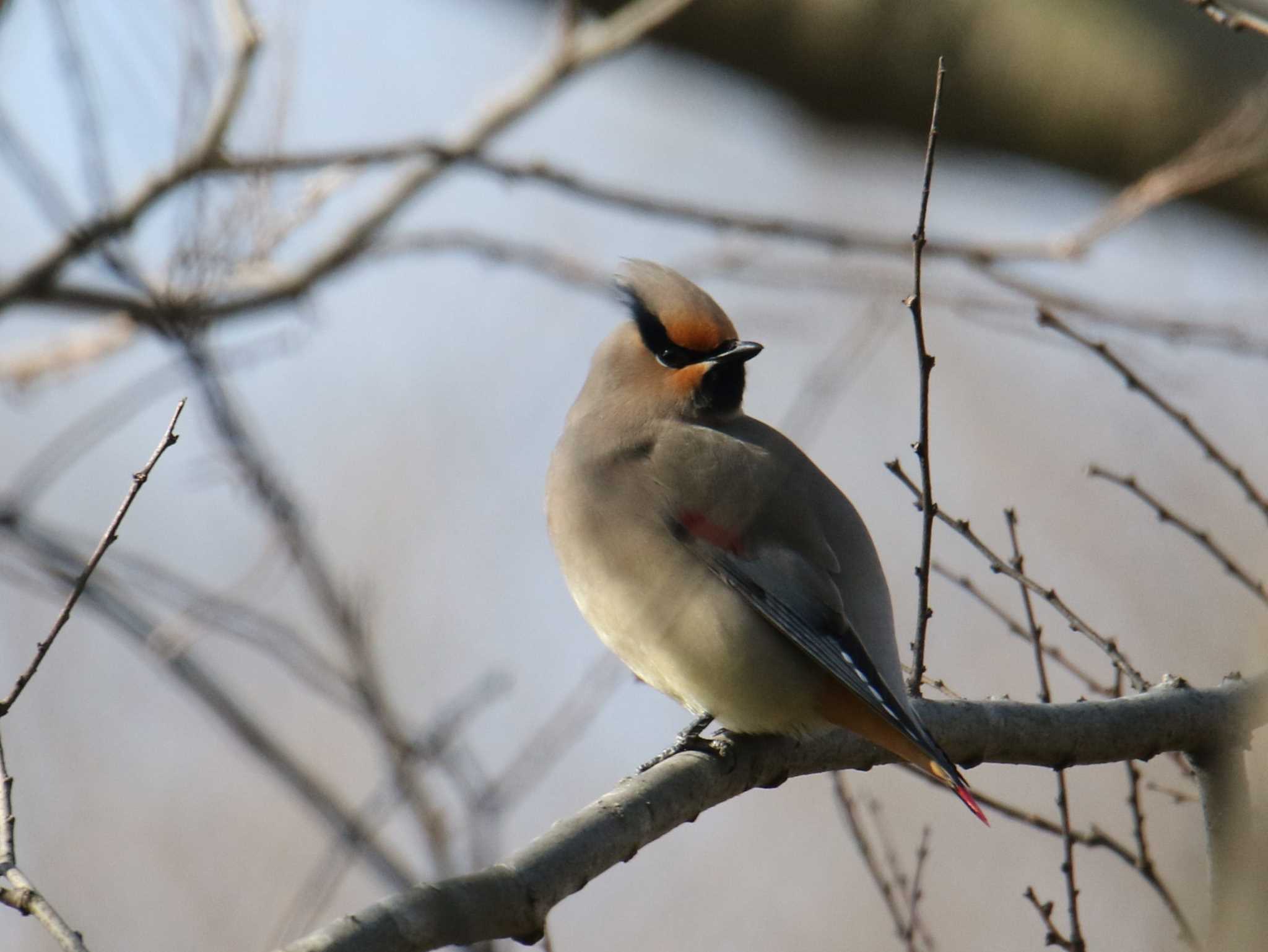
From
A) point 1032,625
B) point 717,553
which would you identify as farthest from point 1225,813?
point 717,553

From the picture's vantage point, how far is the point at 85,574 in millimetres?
2088

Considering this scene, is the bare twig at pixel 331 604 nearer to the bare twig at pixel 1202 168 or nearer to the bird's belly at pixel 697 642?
the bird's belly at pixel 697 642

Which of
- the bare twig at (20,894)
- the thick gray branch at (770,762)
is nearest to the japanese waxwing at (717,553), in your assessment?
the thick gray branch at (770,762)

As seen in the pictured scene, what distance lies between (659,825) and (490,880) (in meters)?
0.52

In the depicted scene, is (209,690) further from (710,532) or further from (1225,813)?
(1225,813)

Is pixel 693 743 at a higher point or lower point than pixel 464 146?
lower

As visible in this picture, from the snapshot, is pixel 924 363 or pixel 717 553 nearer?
pixel 924 363

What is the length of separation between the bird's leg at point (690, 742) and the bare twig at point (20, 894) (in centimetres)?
110

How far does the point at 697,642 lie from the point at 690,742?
0.70 ft

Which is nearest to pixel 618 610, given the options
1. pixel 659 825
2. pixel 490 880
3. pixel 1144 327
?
pixel 659 825


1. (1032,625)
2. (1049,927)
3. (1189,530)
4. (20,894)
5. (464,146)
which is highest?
(464,146)

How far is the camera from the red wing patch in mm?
3281

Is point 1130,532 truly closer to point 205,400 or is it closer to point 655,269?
point 655,269

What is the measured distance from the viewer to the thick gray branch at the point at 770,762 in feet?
6.99
